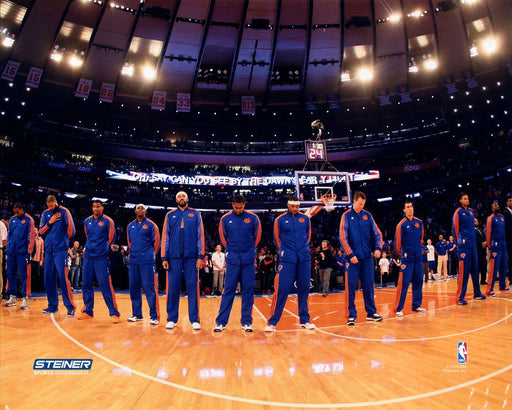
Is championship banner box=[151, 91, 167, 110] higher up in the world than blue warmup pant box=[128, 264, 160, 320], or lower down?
higher up

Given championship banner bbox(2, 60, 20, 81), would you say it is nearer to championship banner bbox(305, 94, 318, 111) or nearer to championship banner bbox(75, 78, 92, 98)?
championship banner bbox(75, 78, 92, 98)

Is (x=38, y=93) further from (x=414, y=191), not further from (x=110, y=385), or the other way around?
(x=414, y=191)

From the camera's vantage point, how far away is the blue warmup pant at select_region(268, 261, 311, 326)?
494cm

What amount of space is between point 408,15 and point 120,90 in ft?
71.6

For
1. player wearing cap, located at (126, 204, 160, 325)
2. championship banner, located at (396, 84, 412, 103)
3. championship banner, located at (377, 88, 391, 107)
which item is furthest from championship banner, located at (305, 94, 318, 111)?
player wearing cap, located at (126, 204, 160, 325)

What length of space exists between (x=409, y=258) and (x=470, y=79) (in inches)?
966

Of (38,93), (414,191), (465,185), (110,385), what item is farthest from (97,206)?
(465,185)

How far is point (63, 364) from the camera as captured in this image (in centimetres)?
308

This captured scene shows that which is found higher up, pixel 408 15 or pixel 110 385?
pixel 408 15

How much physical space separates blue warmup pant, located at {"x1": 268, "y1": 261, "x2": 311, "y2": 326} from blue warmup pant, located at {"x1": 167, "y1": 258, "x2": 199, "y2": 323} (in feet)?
4.05

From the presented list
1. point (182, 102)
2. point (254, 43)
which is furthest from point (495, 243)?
point (182, 102)

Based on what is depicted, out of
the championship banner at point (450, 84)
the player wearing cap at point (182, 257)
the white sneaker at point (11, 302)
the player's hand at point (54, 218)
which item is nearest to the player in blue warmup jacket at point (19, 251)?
the white sneaker at point (11, 302)

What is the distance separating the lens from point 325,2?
19719mm

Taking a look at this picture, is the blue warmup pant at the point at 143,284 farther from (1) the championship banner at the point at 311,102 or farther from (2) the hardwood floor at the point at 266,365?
(1) the championship banner at the point at 311,102
